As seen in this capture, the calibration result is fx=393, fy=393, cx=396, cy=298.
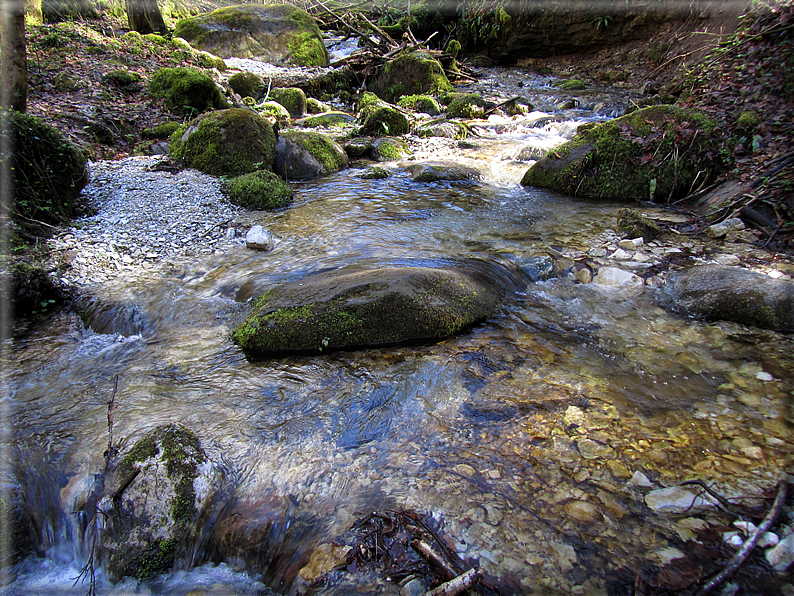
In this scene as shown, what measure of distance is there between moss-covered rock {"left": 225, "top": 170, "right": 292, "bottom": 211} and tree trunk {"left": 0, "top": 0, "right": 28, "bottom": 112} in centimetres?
310

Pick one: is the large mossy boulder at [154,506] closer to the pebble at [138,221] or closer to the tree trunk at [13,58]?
the pebble at [138,221]

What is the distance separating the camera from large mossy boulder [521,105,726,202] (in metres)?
A: 6.41

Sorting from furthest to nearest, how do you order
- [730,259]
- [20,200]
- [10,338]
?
[20,200], [730,259], [10,338]

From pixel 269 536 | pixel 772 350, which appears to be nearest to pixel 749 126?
pixel 772 350

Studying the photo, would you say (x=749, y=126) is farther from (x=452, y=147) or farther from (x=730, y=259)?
(x=452, y=147)

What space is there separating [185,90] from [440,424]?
1170 cm

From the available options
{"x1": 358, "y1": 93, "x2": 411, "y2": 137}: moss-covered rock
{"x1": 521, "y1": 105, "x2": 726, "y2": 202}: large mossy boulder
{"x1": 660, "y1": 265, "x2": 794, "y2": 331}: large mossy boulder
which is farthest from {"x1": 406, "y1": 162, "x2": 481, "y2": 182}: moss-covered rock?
{"x1": 660, "y1": 265, "x2": 794, "y2": 331}: large mossy boulder

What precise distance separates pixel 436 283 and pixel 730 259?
3554 mm

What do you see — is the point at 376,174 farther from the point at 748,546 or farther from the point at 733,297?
the point at 748,546

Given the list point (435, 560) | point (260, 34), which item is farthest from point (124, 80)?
point (435, 560)

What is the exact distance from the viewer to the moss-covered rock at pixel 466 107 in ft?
45.3

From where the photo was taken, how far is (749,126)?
610 centimetres

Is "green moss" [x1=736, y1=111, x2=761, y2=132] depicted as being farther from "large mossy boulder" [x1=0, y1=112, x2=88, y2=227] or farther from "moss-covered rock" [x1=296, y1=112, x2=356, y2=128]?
"moss-covered rock" [x1=296, y1=112, x2=356, y2=128]

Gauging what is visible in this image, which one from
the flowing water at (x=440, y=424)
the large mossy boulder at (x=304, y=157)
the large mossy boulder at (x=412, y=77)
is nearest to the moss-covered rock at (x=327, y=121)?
the large mossy boulder at (x=412, y=77)
